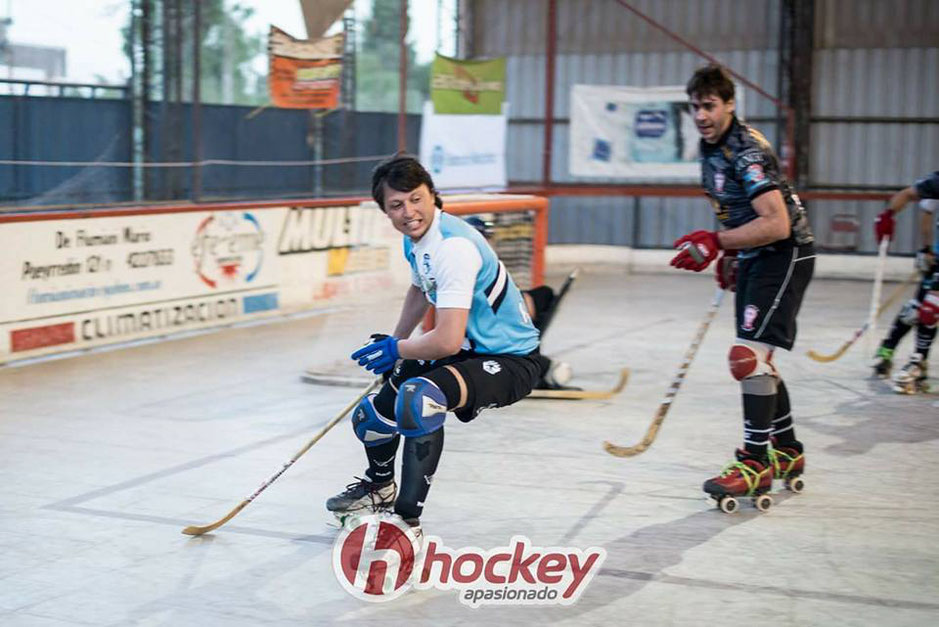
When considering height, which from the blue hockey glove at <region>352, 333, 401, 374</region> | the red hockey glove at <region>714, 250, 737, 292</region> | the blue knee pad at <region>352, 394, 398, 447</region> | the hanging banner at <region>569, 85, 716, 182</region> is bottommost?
the blue knee pad at <region>352, 394, 398, 447</region>

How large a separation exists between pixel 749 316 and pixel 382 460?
1.78 meters

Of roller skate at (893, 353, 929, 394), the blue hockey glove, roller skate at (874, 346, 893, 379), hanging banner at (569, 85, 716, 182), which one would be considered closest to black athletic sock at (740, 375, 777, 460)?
the blue hockey glove

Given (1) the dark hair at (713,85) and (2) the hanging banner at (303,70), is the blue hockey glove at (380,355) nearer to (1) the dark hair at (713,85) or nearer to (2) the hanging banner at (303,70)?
(1) the dark hair at (713,85)

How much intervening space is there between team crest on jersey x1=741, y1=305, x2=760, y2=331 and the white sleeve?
1.58 metres

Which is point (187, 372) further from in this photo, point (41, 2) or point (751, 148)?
point (751, 148)

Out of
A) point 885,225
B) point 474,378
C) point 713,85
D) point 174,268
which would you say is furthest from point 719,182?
point 174,268

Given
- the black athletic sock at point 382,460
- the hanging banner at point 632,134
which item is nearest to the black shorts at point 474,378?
the black athletic sock at point 382,460

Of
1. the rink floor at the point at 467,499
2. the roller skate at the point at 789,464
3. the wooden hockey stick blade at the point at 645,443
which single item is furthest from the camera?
the wooden hockey stick blade at the point at 645,443

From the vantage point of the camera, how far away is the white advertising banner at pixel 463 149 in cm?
1543

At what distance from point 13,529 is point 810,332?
26.9 feet

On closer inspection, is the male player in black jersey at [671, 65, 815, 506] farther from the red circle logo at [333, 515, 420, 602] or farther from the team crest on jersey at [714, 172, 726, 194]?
the red circle logo at [333, 515, 420, 602]

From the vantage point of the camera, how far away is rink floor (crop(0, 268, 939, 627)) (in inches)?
175

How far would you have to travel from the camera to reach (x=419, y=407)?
461 centimetres

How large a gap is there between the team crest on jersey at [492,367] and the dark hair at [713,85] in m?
1.63
